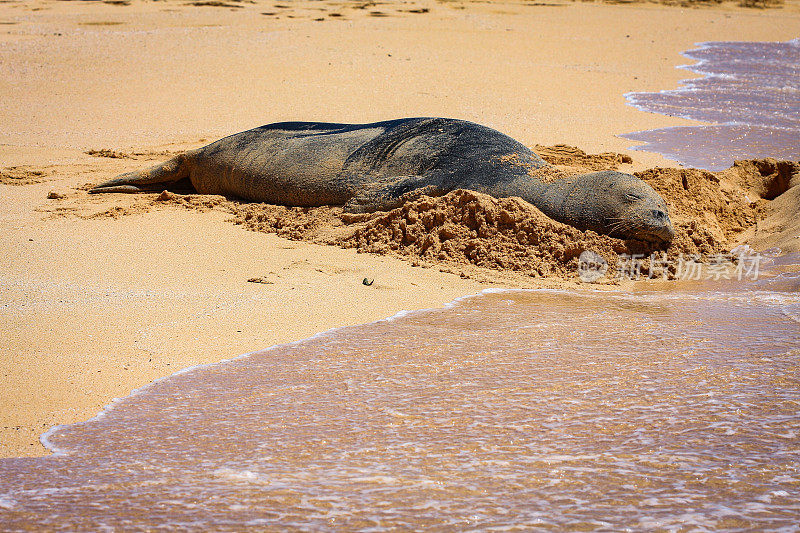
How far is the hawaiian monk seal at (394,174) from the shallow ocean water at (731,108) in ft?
7.97

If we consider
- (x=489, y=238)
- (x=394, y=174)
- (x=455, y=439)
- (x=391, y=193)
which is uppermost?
(x=394, y=174)

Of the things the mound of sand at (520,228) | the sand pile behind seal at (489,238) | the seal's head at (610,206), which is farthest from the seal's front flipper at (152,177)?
the seal's head at (610,206)

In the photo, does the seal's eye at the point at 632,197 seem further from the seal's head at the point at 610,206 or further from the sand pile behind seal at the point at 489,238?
the sand pile behind seal at the point at 489,238

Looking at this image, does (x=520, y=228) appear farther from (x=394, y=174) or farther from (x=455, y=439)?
(x=455, y=439)

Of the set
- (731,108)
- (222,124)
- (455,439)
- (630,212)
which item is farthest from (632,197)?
(731,108)

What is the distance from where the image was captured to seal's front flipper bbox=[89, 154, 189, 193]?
271 inches

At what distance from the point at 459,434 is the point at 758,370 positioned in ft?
4.23

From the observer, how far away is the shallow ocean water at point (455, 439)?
80.7 inches

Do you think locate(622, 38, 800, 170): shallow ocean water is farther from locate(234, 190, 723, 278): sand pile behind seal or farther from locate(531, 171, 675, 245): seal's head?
locate(234, 190, 723, 278): sand pile behind seal

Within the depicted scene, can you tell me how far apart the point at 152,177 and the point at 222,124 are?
2.82 meters

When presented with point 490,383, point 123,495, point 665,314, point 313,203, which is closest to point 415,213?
point 313,203

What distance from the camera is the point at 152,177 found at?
692 cm

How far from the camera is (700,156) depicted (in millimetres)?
7539

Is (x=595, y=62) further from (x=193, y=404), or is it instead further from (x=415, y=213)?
(x=193, y=404)
